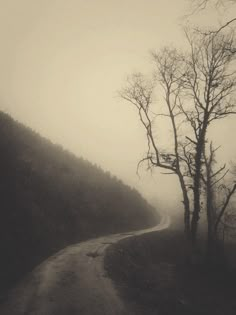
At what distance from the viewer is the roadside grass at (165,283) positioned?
929 centimetres

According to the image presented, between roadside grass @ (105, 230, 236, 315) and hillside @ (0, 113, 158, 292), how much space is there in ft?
10.3

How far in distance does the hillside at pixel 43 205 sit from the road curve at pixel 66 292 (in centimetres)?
69

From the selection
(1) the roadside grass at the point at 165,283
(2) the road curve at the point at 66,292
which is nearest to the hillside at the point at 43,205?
(2) the road curve at the point at 66,292

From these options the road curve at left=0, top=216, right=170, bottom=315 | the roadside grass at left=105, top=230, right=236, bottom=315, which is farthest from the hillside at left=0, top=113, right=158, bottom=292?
the roadside grass at left=105, top=230, right=236, bottom=315

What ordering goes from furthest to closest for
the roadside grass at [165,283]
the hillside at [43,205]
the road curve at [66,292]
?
the hillside at [43,205] → the roadside grass at [165,283] → the road curve at [66,292]

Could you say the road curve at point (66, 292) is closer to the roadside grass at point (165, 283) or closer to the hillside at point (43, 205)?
the roadside grass at point (165, 283)

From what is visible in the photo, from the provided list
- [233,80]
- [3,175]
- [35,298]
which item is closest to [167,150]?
[233,80]

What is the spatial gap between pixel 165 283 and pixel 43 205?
7.64 meters

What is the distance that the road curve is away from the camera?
7.71 metres

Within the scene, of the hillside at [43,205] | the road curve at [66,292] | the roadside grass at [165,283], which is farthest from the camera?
the hillside at [43,205]

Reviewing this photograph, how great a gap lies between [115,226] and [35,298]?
54.6 ft

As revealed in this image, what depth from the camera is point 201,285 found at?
12375mm

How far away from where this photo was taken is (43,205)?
15555 mm

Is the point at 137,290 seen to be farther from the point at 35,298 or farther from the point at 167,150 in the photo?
the point at 167,150
